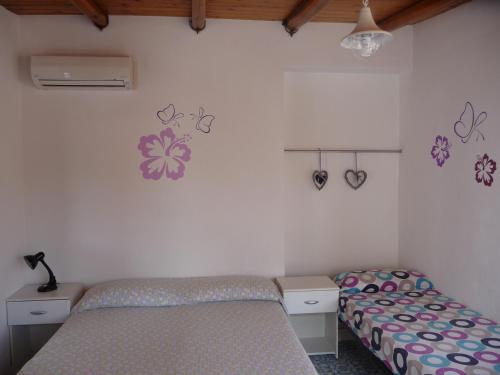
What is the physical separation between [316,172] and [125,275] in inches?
68.2

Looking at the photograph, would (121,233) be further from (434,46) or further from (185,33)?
(434,46)

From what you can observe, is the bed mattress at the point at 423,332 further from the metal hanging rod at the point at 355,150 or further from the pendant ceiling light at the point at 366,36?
the pendant ceiling light at the point at 366,36

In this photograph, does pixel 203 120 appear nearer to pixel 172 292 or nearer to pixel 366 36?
pixel 172 292

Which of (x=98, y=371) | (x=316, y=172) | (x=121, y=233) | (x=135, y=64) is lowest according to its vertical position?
(x=98, y=371)

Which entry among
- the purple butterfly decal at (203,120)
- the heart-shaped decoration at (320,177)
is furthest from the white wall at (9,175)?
the heart-shaped decoration at (320,177)

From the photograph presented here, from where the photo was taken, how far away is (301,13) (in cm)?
263

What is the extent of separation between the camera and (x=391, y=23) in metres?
2.82

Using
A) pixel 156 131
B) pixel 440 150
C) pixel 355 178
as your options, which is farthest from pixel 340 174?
pixel 156 131

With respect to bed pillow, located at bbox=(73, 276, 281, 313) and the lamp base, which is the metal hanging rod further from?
the lamp base

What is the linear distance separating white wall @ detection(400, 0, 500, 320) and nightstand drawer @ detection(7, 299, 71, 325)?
8.73 ft

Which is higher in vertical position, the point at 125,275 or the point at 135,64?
the point at 135,64

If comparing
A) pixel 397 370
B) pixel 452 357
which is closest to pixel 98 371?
pixel 397 370

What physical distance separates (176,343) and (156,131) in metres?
1.55

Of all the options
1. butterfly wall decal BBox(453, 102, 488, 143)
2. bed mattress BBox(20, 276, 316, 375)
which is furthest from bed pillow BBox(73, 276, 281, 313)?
butterfly wall decal BBox(453, 102, 488, 143)
